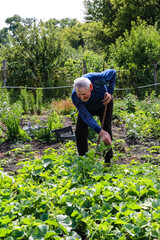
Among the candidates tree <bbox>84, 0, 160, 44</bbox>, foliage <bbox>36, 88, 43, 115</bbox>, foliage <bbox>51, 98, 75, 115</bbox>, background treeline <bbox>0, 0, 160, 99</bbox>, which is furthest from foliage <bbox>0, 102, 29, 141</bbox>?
tree <bbox>84, 0, 160, 44</bbox>

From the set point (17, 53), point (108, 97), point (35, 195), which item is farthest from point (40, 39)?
point (35, 195)

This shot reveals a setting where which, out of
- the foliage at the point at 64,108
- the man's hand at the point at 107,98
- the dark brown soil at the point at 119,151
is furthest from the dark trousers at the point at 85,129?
the foliage at the point at 64,108

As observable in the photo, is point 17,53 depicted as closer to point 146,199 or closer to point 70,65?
point 70,65

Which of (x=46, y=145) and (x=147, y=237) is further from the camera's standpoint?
(x=46, y=145)

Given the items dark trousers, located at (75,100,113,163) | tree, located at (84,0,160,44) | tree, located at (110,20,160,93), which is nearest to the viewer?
dark trousers, located at (75,100,113,163)

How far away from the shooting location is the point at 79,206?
7.94 ft

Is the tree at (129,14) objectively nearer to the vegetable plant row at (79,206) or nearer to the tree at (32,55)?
the tree at (32,55)

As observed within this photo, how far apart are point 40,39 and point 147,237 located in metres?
10.6

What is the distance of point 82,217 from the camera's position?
2332mm

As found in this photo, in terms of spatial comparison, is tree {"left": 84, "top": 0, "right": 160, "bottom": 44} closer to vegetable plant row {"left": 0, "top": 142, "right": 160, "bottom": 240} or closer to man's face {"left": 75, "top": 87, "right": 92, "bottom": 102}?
man's face {"left": 75, "top": 87, "right": 92, "bottom": 102}

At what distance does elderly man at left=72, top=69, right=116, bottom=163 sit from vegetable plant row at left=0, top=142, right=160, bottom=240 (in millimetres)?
399

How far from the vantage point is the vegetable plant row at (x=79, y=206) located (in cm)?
215

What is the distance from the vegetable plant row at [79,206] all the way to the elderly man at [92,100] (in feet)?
1.31

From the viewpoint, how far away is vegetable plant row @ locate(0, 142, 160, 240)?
2146 mm
